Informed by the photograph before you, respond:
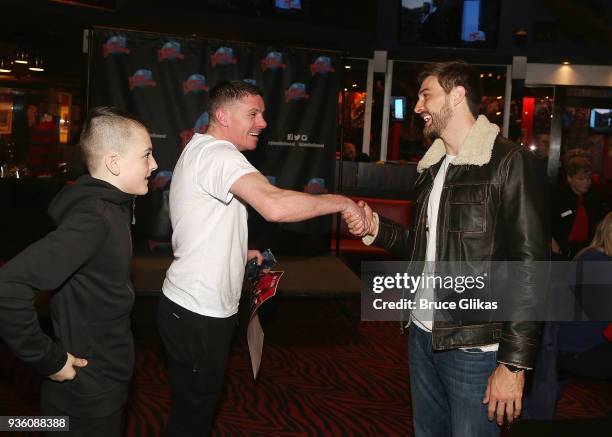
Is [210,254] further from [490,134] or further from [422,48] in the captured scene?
[422,48]

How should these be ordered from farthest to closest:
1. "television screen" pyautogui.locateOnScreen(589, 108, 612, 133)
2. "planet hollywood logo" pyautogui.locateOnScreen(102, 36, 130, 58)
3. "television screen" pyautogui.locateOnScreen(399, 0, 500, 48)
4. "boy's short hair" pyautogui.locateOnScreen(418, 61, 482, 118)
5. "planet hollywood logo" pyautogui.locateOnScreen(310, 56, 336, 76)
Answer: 1. "television screen" pyautogui.locateOnScreen(589, 108, 612, 133)
2. "television screen" pyautogui.locateOnScreen(399, 0, 500, 48)
3. "planet hollywood logo" pyautogui.locateOnScreen(310, 56, 336, 76)
4. "planet hollywood logo" pyautogui.locateOnScreen(102, 36, 130, 58)
5. "boy's short hair" pyautogui.locateOnScreen(418, 61, 482, 118)

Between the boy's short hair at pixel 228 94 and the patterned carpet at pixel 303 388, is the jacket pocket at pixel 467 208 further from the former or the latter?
the patterned carpet at pixel 303 388

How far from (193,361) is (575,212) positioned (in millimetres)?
4425

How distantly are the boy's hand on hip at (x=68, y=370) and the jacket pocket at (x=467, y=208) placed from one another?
1313 mm

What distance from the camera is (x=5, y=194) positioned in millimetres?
6738

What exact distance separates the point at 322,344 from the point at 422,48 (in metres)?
6.72

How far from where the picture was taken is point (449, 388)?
7.35ft

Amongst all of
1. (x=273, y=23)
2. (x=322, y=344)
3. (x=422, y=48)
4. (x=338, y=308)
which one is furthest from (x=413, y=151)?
(x=322, y=344)

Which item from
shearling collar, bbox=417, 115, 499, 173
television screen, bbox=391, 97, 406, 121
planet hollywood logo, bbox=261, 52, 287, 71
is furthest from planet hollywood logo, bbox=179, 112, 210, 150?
television screen, bbox=391, 97, 406, 121

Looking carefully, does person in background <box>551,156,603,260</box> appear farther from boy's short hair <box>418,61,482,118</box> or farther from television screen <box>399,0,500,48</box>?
television screen <box>399,0,500,48</box>

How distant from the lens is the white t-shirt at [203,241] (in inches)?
101

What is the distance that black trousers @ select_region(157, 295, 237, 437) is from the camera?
2.61m

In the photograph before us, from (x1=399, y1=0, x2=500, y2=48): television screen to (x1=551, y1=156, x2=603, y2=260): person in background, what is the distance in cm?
480

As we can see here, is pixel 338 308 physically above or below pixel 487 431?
below
